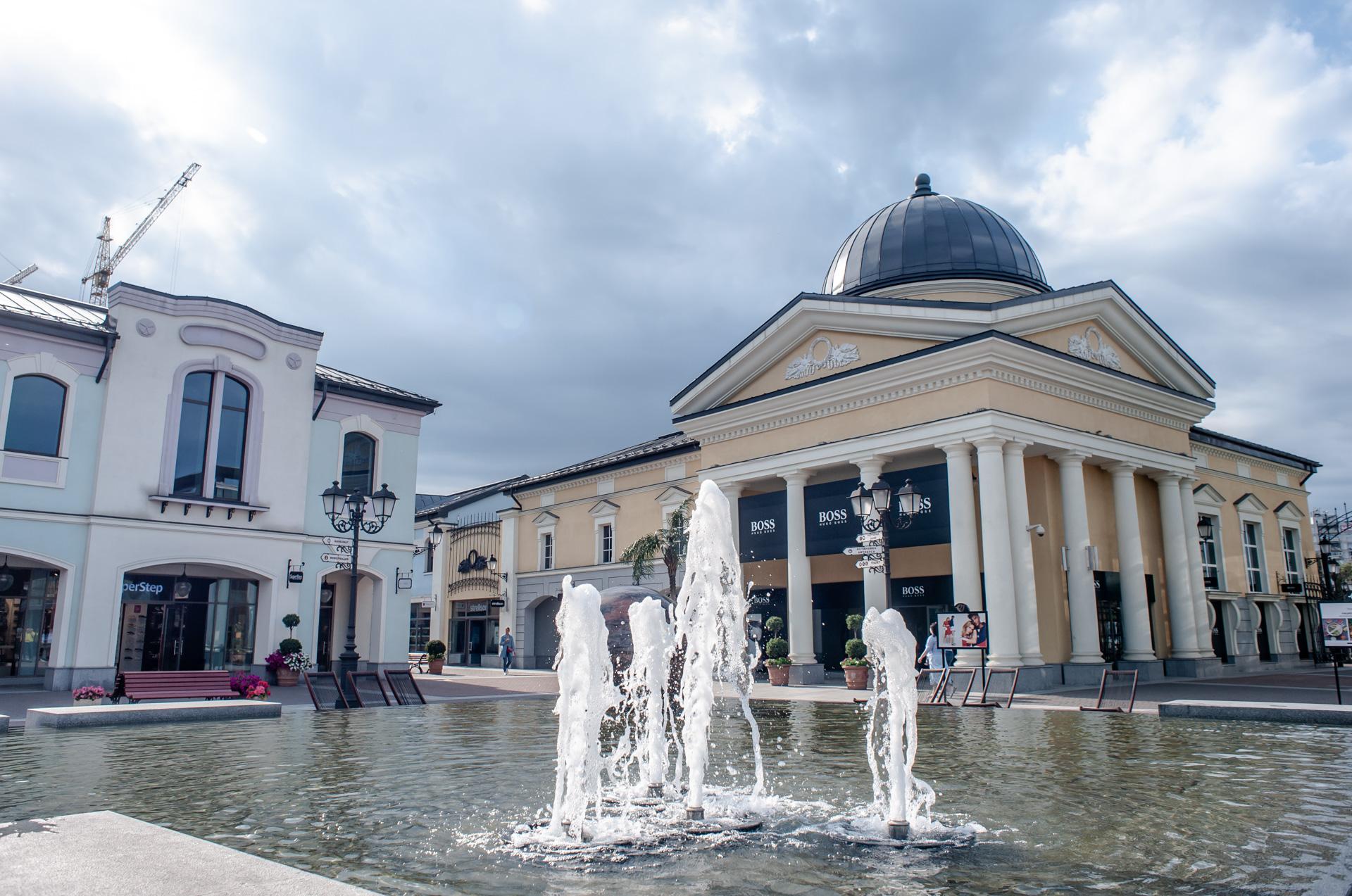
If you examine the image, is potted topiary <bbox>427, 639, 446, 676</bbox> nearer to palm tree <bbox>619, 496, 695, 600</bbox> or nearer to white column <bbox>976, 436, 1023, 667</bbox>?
palm tree <bbox>619, 496, 695, 600</bbox>

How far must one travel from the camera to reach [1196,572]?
27797mm

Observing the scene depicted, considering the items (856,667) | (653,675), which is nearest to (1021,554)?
(856,667)

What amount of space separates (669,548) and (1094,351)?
1424 cm

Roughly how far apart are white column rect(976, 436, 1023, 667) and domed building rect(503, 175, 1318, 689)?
0.18 ft

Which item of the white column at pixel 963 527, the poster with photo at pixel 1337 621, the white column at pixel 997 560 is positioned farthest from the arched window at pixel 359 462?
the poster with photo at pixel 1337 621

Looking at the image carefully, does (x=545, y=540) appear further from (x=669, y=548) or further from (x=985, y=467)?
(x=985, y=467)

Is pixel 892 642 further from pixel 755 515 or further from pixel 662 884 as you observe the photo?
pixel 755 515

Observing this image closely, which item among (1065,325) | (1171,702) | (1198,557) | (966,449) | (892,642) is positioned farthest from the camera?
(1198,557)

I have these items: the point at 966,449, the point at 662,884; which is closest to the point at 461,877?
the point at 662,884

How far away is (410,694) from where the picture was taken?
2061 centimetres

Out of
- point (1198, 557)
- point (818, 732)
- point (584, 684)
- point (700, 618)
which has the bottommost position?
point (818, 732)

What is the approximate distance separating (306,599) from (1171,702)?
862 inches

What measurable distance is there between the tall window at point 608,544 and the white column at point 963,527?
55.1 ft

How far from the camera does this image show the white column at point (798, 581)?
2612 cm
